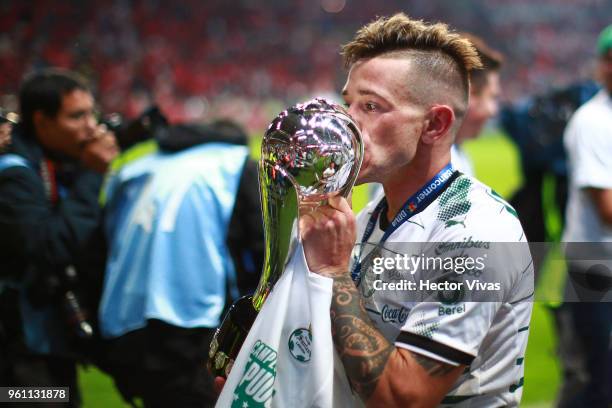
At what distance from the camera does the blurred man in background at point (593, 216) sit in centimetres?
330

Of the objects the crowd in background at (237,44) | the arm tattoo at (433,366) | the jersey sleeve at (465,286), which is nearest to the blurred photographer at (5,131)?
the jersey sleeve at (465,286)

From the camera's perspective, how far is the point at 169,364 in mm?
2875

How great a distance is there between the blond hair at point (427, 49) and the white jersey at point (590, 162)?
169 cm

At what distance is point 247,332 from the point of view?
5.04ft

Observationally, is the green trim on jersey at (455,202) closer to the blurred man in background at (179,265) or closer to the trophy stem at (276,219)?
the trophy stem at (276,219)

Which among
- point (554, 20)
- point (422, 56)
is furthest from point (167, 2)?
point (422, 56)

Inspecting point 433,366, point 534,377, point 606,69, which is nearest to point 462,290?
point 433,366

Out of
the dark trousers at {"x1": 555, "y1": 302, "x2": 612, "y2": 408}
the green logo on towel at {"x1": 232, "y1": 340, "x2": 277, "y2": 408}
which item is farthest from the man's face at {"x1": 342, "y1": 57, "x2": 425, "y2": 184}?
the dark trousers at {"x1": 555, "y1": 302, "x2": 612, "y2": 408}

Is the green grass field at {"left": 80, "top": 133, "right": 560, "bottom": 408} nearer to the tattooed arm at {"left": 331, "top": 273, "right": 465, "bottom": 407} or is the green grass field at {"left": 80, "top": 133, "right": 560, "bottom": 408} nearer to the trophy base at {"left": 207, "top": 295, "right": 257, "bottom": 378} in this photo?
the trophy base at {"left": 207, "top": 295, "right": 257, "bottom": 378}

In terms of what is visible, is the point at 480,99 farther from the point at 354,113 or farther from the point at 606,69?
the point at 354,113

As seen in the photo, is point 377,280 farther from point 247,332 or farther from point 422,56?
point 422,56

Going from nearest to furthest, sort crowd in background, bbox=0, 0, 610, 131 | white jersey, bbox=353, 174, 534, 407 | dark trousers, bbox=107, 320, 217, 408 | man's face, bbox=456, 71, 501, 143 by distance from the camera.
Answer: white jersey, bbox=353, 174, 534, 407 < dark trousers, bbox=107, 320, 217, 408 < man's face, bbox=456, 71, 501, 143 < crowd in background, bbox=0, 0, 610, 131

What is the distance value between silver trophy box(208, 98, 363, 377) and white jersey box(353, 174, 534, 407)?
24cm

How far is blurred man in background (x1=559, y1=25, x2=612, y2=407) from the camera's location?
10.8 feet
